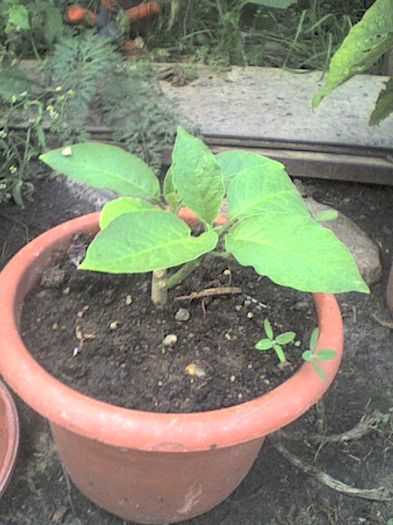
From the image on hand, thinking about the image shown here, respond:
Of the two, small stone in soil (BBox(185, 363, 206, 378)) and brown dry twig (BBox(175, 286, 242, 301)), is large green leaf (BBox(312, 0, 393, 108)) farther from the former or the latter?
small stone in soil (BBox(185, 363, 206, 378))

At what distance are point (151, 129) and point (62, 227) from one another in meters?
0.78

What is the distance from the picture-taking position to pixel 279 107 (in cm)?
232

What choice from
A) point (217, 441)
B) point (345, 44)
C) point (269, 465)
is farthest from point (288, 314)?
point (345, 44)

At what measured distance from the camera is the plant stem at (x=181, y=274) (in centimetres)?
113

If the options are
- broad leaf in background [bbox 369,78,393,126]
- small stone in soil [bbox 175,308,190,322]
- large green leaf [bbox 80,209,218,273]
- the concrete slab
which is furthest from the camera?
the concrete slab

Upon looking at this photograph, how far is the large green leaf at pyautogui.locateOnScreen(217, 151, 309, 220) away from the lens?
1.04 meters

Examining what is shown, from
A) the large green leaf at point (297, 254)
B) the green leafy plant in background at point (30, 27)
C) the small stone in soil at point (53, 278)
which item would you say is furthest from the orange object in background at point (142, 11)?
the large green leaf at point (297, 254)

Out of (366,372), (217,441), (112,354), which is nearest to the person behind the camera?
(217,441)

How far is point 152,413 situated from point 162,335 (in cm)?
19

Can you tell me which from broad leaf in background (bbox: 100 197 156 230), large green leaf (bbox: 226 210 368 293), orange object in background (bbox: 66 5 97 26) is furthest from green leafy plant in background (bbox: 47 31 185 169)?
large green leaf (bbox: 226 210 368 293)

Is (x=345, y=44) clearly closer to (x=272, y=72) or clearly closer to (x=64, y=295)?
(x=64, y=295)

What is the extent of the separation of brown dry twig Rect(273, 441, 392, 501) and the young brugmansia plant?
0.54 m

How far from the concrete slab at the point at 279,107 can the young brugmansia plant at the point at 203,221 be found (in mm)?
1072

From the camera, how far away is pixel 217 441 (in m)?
1.03
